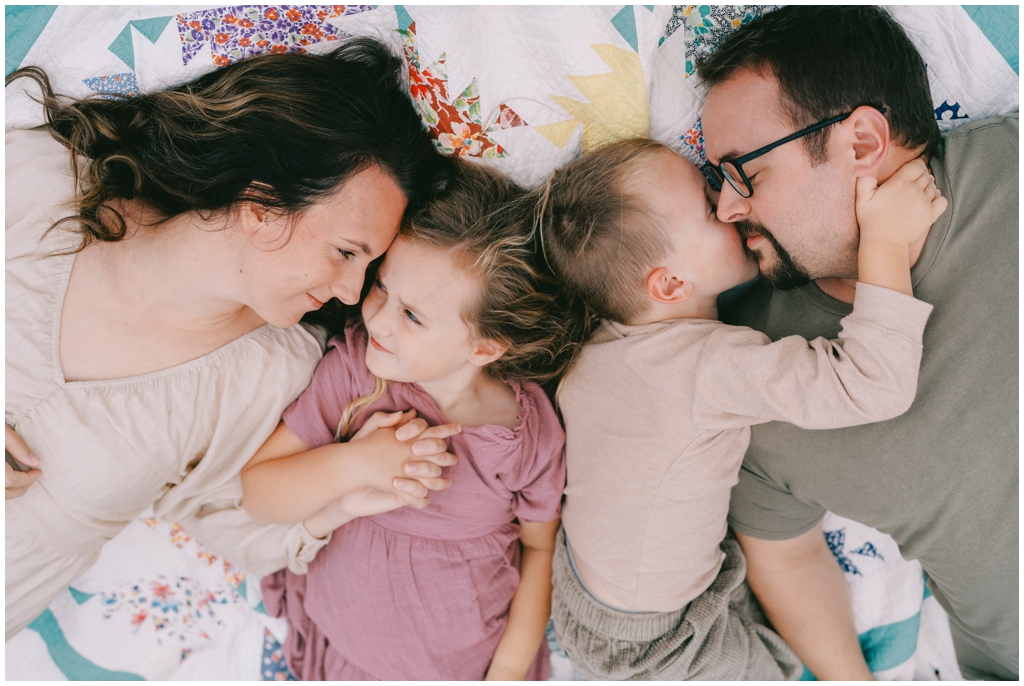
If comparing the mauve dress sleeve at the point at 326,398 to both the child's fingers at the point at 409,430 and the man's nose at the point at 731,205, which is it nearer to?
the child's fingers at the point at 409,430

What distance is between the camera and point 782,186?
1.34 meters

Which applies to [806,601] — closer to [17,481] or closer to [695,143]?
[695,143]

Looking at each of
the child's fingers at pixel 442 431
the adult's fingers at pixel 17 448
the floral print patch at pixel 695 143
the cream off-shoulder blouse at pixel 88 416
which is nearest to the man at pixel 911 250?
Answer: the floral print patch at pixel 695 143

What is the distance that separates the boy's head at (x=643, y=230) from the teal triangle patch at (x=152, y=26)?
966 mm

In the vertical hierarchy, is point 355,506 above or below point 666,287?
below

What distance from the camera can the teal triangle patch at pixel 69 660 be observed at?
191 centimetres

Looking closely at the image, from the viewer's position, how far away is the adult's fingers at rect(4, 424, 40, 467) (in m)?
1.39

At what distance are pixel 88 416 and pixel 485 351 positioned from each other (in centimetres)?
96

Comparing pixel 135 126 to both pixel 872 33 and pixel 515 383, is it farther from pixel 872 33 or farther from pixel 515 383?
pixel 872 33

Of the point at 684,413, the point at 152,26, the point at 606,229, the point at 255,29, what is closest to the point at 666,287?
the point at 606,229

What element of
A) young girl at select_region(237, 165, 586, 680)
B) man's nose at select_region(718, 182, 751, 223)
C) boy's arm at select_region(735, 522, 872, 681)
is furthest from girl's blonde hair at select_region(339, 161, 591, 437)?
boy's arm at select_region(735, 522, 872, 681)

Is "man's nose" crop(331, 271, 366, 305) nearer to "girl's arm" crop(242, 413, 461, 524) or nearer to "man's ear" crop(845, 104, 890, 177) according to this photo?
"girl's arm" crop(242, 413, 461, 524)

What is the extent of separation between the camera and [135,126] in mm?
1428

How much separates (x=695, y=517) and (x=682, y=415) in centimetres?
31
